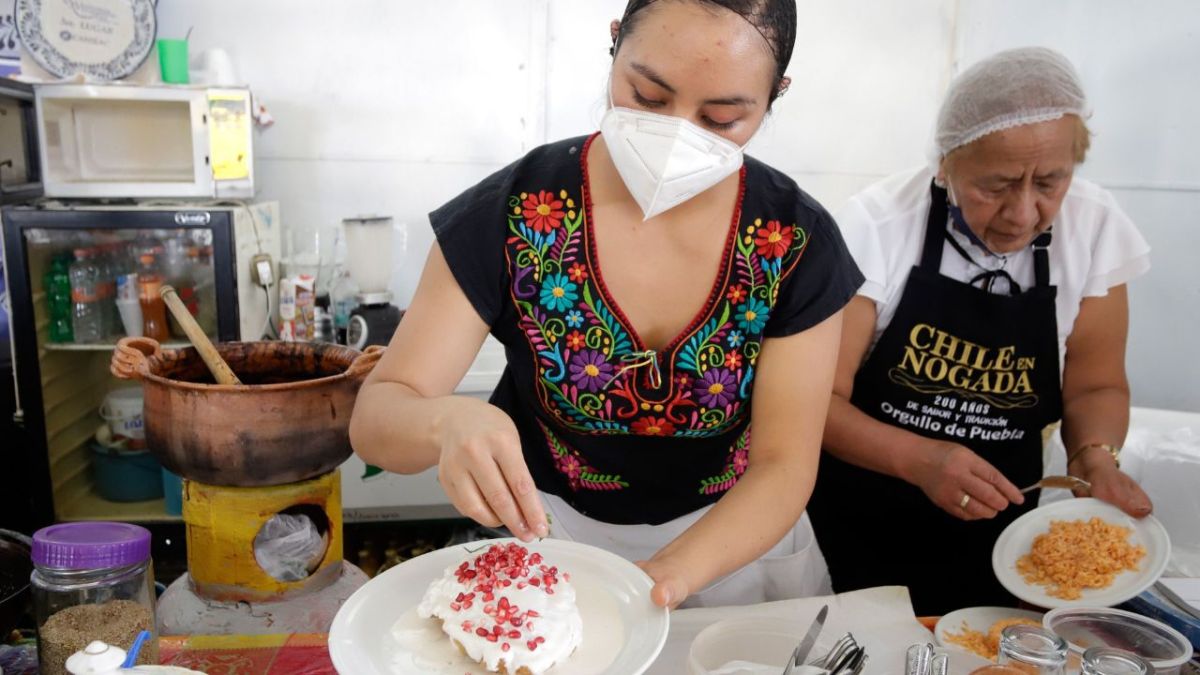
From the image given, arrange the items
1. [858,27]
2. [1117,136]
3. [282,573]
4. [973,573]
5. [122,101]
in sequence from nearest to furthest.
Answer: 1. [282,573]
2. [973,573]
3. [122,101]
4. [1117,136]
5. [858,27]

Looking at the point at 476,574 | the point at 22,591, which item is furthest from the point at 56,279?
the point at 476,574

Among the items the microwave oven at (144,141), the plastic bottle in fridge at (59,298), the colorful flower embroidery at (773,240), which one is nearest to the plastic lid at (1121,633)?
the colorful flower embroidery at (773,240)

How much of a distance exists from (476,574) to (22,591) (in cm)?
84

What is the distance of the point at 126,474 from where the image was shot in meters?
3.45

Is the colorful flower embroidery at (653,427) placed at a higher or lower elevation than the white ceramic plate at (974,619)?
higher

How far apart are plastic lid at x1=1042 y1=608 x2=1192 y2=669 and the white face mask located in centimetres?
84

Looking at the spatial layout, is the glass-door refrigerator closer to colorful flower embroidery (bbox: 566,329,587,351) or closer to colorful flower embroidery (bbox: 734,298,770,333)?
colorful flower embroidery (bbox: 566,329,587,351)

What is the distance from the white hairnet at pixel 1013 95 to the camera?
173 cm

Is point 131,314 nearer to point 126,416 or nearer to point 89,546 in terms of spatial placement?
point 126,416

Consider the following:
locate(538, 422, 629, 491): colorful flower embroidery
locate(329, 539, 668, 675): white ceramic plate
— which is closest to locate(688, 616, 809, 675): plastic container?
locate(329, 539, 668, 675): white ceramic plate

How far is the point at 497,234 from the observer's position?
1369mm

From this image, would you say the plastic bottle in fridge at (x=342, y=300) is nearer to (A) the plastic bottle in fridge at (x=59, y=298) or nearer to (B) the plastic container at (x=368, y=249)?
(B) the plastic container at (x=368, y=249)

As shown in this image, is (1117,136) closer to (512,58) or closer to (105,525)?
(512,58)

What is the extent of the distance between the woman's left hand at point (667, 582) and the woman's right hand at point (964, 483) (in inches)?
32.3
